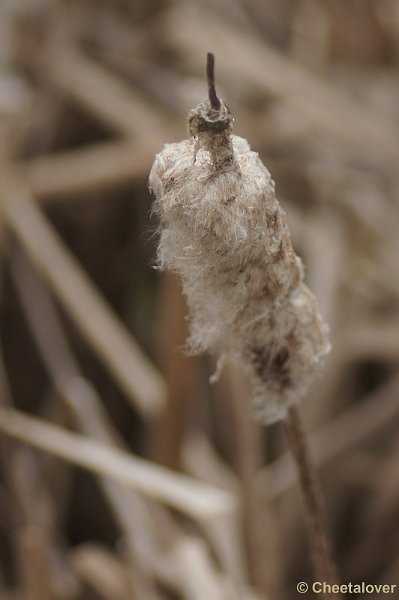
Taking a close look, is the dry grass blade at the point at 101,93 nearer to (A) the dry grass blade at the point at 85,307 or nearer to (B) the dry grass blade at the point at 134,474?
(A) the dry grass blade at the point at 85,307

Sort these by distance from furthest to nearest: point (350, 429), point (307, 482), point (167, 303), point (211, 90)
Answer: point (350, 429), point (167, 303), point (307, 482), point (211, 90)

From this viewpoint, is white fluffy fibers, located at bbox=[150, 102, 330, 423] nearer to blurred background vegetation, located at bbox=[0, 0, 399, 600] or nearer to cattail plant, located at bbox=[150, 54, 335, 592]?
cattail plant, located at bbox=[150, 54, 335, 592]

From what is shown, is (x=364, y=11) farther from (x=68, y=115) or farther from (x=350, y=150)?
(x=68, y=115)

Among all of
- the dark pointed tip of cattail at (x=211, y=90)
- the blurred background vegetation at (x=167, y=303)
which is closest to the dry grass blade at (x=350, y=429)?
the blurred background vegetation at (x=167, y=303)

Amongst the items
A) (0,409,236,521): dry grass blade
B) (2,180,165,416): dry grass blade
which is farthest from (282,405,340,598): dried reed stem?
(2,180,165,416): dry grass blade

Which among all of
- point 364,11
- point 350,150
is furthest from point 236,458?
point 364,11

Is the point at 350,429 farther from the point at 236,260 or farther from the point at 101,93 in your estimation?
the point at 236,260

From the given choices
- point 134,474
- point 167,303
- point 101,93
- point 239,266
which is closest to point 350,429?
point 167,303
